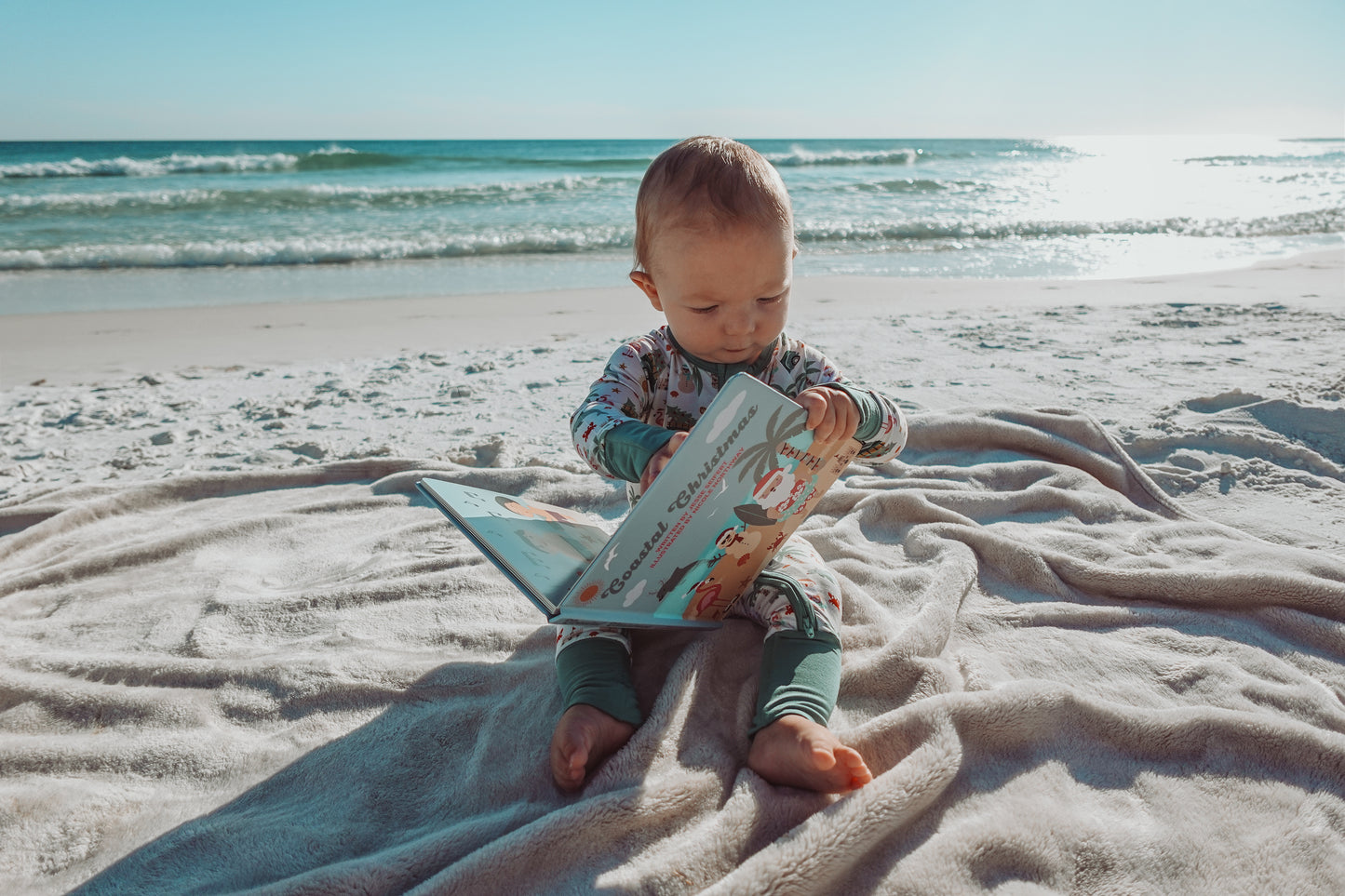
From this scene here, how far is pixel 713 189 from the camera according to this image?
1389mm

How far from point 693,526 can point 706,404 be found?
431 millimetres

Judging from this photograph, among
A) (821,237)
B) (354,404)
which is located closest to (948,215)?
(821,237)

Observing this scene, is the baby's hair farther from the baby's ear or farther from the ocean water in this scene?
the ocean water

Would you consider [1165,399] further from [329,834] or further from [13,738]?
[13,738]

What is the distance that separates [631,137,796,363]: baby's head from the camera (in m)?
1.39

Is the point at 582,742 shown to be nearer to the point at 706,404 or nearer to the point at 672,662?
the point at 672,662

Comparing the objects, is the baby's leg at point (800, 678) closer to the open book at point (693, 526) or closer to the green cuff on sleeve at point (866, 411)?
the open book at point (693, 526)

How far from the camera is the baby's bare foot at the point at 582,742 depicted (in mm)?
1199

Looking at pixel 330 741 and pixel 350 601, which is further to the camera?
pixel 350 601

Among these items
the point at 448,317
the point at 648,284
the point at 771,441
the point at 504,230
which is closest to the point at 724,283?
the point at 648,284

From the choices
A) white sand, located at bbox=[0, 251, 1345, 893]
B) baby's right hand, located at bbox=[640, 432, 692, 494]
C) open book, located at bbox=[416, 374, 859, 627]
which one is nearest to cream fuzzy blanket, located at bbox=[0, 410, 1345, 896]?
white sand, located at bbox=[0, 251, 1345, 893]

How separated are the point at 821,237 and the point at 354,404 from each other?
20.1 ft

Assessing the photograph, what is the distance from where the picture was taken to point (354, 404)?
3316mm

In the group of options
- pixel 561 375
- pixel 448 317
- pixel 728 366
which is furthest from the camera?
pixel 448 317
